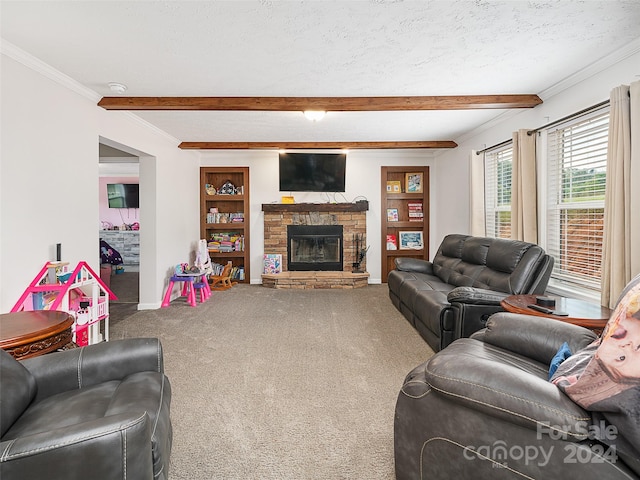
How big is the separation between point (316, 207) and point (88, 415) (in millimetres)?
5149

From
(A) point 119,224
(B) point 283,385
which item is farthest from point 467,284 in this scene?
(A) point 119,224

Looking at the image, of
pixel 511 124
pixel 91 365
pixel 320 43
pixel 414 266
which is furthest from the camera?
pixel 414 266

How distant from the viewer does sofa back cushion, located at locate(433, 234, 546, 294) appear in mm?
2889

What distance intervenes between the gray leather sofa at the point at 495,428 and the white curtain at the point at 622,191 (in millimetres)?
1181

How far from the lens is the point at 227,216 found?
251 inches

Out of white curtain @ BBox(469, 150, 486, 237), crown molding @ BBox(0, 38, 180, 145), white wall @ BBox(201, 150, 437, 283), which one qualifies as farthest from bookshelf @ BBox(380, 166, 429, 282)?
crown molding @ BBox(0, 38, 180, 145)

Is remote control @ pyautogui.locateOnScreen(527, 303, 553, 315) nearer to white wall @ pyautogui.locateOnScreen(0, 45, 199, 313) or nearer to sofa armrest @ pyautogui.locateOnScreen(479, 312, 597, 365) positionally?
sofa armrest @ pyautogui.locateOnScreen(479, 312, 597, 365)

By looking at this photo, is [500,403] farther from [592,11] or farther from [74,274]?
[74,274]

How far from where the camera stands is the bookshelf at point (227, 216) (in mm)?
6281

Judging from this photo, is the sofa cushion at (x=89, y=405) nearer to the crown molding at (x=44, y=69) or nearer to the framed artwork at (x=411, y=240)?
the crown molding at (x=44, y=69)

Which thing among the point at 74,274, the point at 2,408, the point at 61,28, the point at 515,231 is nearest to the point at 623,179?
the point at 515,231

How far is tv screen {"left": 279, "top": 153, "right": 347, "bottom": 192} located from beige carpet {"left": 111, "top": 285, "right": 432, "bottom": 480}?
2500 millimetres

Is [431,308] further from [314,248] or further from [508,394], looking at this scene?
[314,248]

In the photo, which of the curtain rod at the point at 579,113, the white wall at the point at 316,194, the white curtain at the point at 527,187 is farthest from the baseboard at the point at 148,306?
the curtain rod at the point at 579,113
